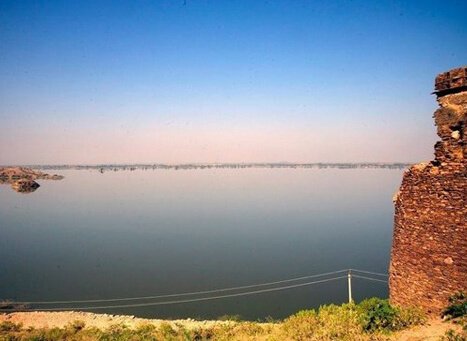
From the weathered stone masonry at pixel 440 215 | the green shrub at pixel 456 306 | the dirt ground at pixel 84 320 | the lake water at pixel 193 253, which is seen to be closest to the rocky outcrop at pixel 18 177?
the lake water at pixel 193 253

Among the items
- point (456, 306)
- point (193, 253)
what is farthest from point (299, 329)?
point (193, 253)

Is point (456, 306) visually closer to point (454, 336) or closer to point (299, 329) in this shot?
point (454, 336)

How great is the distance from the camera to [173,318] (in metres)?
16.6

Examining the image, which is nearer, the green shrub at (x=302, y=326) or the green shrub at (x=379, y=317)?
the green shrub at (x=379, y=317)

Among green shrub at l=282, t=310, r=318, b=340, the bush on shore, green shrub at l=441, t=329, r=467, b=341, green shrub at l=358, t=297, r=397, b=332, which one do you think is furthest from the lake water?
green shrub at l=441, t=329, r=467, b=341

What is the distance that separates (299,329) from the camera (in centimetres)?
952

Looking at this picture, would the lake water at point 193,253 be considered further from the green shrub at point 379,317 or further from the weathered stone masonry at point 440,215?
the weathered stone masonry at point 440,215

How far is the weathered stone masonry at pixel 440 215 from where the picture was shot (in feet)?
25.0

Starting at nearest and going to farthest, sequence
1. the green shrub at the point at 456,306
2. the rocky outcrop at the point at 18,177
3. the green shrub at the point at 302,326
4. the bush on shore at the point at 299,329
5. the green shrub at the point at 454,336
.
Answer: the green shrub at the point at 454,336
the green shrub at the point at 456,306
the bush on shore at the point at 299,329
the green shrub at the point at 302,326
the rocky outcrop at the point at 18,177

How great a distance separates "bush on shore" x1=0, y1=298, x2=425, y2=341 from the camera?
824cm

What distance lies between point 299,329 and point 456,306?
13.2ft

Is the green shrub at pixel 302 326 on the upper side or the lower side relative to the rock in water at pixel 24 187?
upper

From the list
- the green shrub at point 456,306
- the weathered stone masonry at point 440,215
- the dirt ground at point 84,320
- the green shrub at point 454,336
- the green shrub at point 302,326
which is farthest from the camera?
the dirt ground at point 84,320

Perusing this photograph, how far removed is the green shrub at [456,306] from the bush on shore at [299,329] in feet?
2.29
